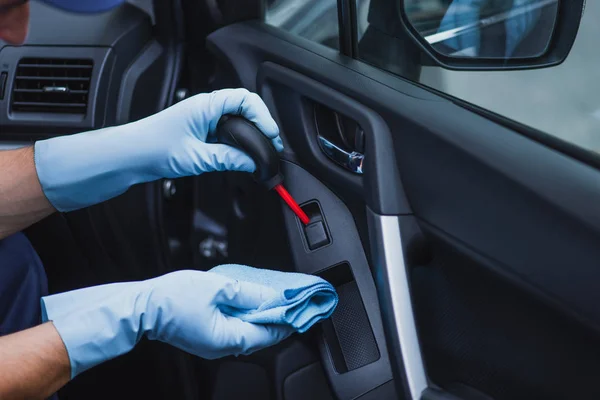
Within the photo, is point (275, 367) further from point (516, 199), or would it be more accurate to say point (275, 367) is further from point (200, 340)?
point (516, 199)

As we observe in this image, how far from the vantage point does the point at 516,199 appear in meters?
0.89

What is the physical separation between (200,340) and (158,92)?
672 mm

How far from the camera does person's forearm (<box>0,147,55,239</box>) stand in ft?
4.02

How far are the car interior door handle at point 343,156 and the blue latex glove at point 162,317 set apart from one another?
259 millimetres

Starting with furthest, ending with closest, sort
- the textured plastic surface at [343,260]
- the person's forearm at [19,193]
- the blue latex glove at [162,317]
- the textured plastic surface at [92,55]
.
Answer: the textured plastic surface at [92,55] < the person's forearm at [19,193] < the textured plastic surface at [343,260] < the blue latex glove at [162,317]

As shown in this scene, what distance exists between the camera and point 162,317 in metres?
0.99

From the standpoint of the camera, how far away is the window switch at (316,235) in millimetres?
1196

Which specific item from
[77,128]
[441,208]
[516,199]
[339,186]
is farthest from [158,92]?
[516,199]

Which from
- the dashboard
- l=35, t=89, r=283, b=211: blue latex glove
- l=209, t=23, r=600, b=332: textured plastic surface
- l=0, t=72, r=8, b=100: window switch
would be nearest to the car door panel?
l=209, t=23, r=600, b=332: textured plastic surface

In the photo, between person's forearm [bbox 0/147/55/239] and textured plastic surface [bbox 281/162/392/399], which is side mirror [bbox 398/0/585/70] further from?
person's forearm [bbox 0/147/55/239]

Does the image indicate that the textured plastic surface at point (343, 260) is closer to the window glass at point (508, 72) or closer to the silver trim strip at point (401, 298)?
the silver trim strip at point (401, 298)

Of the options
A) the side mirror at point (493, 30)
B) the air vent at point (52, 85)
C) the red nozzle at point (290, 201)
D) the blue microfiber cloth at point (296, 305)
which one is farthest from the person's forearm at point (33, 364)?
the side mirror at point (493, 30)

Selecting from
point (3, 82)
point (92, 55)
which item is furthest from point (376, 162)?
point (3, 82)

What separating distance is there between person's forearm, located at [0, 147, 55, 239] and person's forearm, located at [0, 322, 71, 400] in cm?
34
